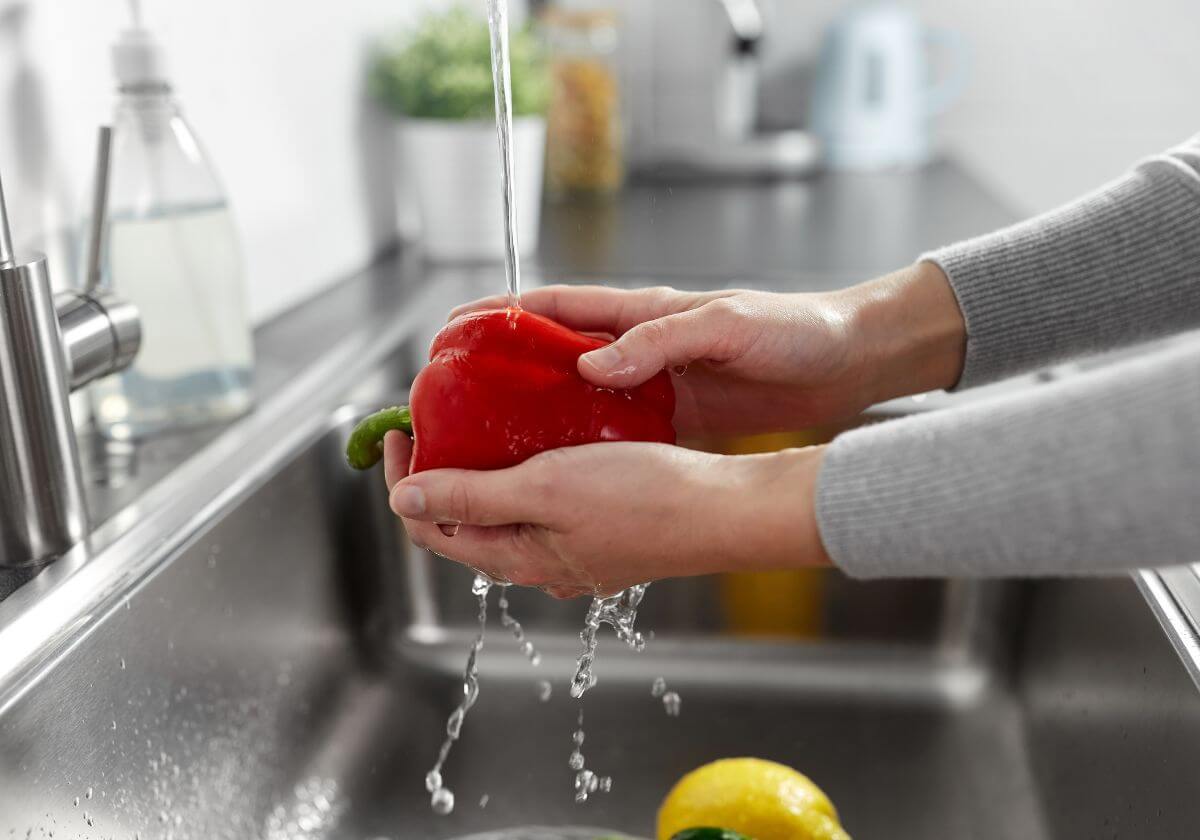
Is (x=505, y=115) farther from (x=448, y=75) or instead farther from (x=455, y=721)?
(x=448, y=75)

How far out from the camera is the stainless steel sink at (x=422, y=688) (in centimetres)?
62

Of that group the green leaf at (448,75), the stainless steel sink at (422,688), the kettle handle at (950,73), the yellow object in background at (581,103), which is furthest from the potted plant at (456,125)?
the kettle handle at (950,73)

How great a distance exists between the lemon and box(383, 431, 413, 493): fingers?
25 centimetres

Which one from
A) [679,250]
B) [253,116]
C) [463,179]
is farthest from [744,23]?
[253,116]

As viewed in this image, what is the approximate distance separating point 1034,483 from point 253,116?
32.8 inches

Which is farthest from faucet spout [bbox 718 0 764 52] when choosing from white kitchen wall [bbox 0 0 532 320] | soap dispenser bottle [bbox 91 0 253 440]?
soap dispenser bottle [bbox 91 0 253 440]

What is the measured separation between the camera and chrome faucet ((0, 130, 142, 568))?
0.60 m

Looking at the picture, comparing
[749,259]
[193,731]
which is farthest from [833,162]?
[193,731]

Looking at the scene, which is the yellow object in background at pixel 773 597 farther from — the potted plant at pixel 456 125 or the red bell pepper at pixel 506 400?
the potted plant at pixel 456 125

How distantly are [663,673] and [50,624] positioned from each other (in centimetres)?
50

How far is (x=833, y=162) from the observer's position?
2.08 m

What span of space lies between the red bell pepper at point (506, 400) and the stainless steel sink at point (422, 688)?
0.66 ft

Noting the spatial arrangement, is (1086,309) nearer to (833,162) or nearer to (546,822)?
(546,822)

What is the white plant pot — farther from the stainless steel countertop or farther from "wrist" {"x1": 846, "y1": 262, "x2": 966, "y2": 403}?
"wrist" {"x1": 846, "y1": 262, "x2": 966, "y2": 403}
